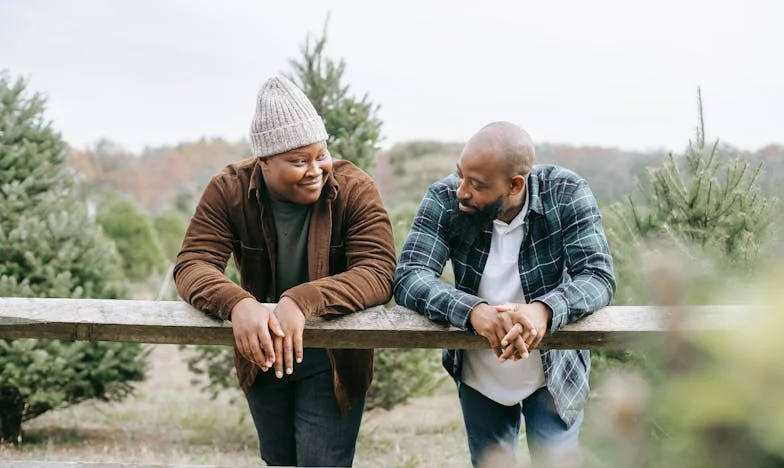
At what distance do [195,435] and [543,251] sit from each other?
5360 mm

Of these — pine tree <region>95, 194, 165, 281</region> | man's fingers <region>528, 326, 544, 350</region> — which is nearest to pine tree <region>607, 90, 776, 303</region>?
man's fingers <region>528, 326, 544, 350</region>

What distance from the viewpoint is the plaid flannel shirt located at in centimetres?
267

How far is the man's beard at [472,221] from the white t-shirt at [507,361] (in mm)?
77

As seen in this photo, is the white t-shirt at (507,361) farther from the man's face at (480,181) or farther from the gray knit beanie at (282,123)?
the gray knit beanie at (282,123)

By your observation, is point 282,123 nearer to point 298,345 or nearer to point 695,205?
point 298,345

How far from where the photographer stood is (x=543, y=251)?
2742 mm

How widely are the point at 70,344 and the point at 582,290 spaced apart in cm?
490

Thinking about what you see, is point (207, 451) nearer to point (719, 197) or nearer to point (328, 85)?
point (328, 85)

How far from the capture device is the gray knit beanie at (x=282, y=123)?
2703 mm

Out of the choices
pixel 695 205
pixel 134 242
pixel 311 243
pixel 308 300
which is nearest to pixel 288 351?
pixel 308 300

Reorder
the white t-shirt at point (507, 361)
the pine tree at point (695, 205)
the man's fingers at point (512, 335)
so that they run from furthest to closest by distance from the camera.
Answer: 1. the pine tree at point (695, 205)
2. the white t-shirt at point (507, 361)
3. the man's fingers at point (512, 335)

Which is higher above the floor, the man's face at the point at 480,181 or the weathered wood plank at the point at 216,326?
the man's face at the point at 480,181

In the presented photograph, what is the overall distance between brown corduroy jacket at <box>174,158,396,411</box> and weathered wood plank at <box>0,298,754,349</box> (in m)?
0.08

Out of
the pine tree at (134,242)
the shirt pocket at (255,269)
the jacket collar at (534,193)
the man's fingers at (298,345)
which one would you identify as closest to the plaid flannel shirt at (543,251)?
the jacket collar at (534,193)
